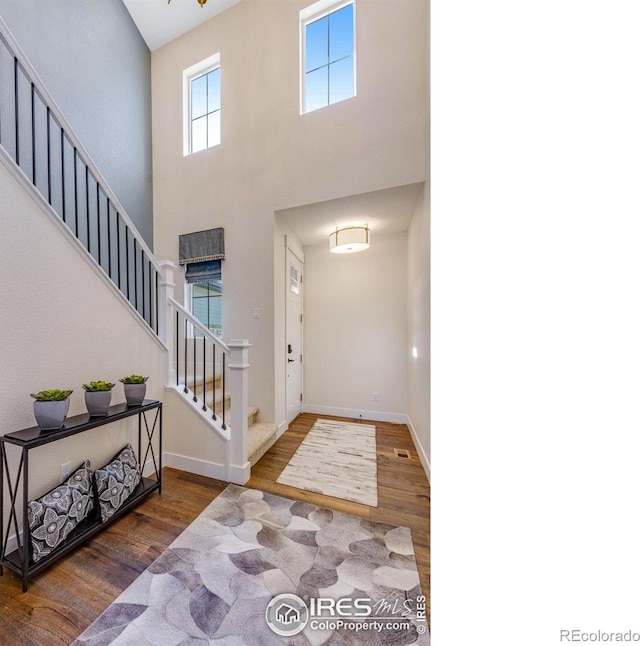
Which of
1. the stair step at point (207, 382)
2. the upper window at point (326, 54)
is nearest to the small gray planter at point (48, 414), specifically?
the stair step at point (207, 382)

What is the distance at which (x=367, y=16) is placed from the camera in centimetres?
278

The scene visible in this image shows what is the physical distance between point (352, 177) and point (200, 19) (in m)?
3.37

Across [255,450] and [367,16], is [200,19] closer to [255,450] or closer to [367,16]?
[367,16]

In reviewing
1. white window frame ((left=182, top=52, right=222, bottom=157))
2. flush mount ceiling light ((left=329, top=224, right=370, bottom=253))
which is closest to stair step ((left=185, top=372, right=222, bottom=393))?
flush mount ceiling light ((left=329, top=224, right=370, bottom=253))

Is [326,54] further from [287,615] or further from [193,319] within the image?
[287,615]

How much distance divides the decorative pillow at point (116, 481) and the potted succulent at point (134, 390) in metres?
0.41

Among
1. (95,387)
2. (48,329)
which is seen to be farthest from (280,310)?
(48,329)

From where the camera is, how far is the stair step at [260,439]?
2.49m

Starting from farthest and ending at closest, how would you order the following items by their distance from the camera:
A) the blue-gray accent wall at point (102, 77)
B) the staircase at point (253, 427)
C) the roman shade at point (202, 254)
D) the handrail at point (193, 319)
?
1. the roman shade at point (202, 254)
2. the blue-gray accent wall at point (102, 77)
3. the staircase at point (253, 427)
4. the handrail at point (193, 319)

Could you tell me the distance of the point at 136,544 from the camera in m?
1.55

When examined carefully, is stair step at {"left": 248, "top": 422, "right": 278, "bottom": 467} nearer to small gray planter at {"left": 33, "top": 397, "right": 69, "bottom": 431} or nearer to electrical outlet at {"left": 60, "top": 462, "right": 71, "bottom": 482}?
electrical outlet at {"left": 60, "top": 462, "right": 71, "bottom": 482}

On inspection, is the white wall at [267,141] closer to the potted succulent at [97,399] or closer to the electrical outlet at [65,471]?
the potted succulent at [97,399]

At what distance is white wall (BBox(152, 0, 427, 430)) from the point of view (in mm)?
2611
